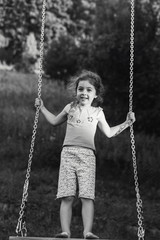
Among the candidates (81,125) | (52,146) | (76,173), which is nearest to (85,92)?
(81,125)

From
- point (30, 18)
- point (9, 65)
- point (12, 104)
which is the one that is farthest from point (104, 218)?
point (30, 18)

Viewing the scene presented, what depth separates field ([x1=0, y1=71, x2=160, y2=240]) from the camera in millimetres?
6059

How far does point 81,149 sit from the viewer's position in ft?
14.5

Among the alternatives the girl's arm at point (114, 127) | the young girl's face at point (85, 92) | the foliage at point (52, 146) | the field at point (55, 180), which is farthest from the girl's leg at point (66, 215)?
the foliage at point (52, 146)

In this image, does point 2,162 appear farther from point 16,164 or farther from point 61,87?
point 61,87

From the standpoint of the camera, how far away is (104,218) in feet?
20.6

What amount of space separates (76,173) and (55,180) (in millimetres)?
3046

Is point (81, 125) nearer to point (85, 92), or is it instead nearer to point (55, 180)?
point (85, 92)

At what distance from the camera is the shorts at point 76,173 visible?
14.1 feet

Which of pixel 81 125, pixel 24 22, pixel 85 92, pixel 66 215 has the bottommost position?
pixel 66 215

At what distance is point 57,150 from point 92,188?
3710 millimetres

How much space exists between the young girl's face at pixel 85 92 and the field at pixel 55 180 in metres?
1.93

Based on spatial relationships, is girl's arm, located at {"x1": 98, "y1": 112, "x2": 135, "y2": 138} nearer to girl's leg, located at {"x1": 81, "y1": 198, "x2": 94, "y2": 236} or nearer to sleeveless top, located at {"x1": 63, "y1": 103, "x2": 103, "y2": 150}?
sleeveless top, located at {"x1": 63, "y1": 103, "x2": 103, "y2": 150}

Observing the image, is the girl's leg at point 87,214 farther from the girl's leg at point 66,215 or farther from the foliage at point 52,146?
the foliage at point 52,146
